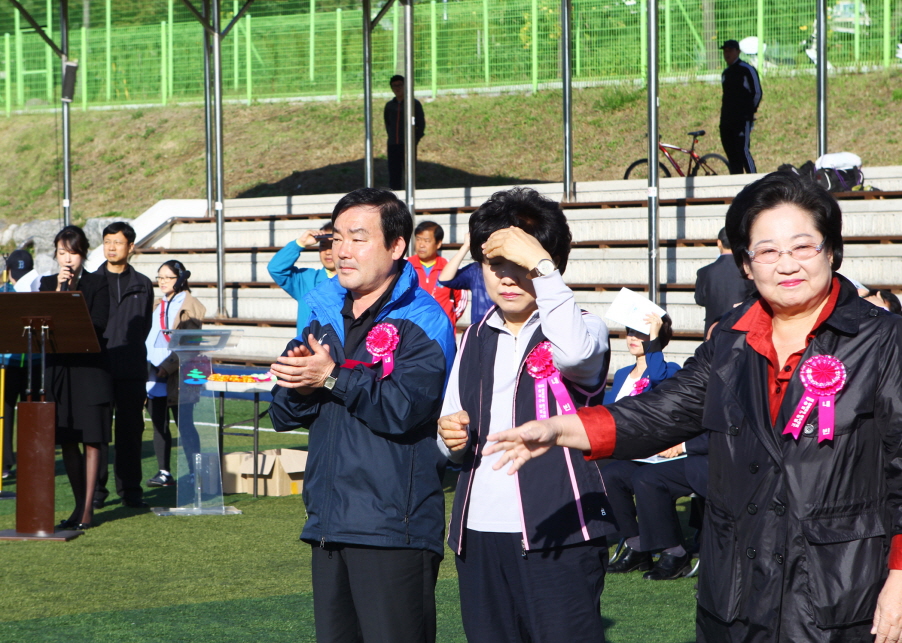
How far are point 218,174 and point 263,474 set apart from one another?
650cm

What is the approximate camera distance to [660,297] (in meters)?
10.8

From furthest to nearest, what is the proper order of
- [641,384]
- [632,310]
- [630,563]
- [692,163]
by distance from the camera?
[692,163] < [632,310] < [641,384] < [630,563]

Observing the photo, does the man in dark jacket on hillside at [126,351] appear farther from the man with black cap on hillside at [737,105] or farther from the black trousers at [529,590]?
the man with black cap on hillside at [737,105]

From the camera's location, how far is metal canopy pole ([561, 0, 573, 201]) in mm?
12039

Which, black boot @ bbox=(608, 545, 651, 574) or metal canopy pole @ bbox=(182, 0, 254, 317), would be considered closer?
black boot @ bbox=(608, 545, 651, 574)

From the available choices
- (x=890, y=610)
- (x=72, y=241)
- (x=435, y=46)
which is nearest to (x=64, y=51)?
(x=72, y=241)

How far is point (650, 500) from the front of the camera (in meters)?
5.63

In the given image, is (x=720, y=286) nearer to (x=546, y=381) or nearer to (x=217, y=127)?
(x=546, y=381)

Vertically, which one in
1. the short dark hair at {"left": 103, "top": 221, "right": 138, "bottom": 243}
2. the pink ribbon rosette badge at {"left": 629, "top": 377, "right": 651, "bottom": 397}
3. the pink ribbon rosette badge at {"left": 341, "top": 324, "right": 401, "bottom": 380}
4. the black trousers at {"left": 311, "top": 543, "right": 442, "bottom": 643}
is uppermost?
the short dark hair at {"left": 103, "top": 221, "right": 138, "bottom": 243}

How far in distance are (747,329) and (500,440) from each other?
63 cm

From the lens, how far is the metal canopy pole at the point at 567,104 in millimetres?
12039

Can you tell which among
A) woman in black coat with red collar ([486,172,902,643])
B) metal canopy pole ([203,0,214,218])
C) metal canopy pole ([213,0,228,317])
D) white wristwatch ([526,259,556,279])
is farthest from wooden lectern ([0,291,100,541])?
metal canopy pole ([203,0,214,218])

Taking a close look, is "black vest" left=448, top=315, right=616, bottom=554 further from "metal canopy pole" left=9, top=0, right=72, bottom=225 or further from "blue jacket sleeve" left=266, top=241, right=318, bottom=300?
"metal canopy pole" left=9, top=0, right=72, bottom=225

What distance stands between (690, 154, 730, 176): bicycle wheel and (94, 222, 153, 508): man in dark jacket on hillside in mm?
9948
